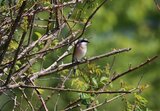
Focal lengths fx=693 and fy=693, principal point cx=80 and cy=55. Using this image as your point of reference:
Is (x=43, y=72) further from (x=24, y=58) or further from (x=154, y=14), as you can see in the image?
(x=154, y=14)

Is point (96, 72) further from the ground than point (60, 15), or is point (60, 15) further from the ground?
point (60, 15)

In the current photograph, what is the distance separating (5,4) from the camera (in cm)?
358

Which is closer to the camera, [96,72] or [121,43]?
[96,72]

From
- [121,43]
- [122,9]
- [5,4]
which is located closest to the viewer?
[5,4]

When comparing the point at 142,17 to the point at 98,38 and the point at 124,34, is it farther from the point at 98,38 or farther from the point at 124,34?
the point at 98,38

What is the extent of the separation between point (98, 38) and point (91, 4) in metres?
10.3

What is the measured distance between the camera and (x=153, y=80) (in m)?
14.0

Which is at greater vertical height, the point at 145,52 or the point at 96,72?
the point at 96,72

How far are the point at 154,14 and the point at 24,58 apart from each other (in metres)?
12.3

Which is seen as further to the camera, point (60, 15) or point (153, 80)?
point (153, 80)

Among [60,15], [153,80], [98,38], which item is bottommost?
[153,80]

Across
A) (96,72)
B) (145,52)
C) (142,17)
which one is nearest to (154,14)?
(142,17)

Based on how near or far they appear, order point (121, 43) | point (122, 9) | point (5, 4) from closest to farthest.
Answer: point (5, 4), point (121, 43), point (122, 9)

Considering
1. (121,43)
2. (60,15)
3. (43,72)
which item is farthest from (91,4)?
(121,43)
